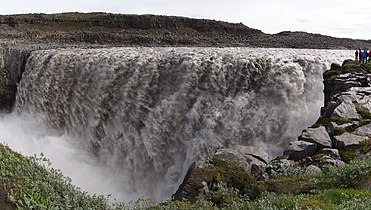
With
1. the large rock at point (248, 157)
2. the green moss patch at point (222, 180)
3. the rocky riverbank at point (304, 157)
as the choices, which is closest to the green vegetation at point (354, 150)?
the rocky riverbank at point (304, 157)

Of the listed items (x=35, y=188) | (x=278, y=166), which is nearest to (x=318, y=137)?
(x=278, y=166)

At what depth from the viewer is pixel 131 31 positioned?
6956 centimetres

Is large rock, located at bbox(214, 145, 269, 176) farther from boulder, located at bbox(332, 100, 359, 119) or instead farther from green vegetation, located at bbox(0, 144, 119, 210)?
green vegetation, located at bbox(0, 144, 119, 210)

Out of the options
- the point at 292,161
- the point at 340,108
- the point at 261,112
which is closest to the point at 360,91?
the point at 340,108

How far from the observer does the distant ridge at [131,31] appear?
61969 millimetres

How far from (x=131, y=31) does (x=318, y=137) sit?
2326 inches

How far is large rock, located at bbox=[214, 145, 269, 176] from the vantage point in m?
12.5

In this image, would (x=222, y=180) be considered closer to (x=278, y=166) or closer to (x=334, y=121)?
(x=278, y=166)

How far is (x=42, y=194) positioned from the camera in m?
6.15

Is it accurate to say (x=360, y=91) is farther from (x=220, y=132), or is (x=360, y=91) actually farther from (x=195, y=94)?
(x=195, y=94)

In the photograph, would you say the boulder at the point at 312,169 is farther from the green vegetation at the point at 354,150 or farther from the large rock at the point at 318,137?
the large rock at the point at 318,137

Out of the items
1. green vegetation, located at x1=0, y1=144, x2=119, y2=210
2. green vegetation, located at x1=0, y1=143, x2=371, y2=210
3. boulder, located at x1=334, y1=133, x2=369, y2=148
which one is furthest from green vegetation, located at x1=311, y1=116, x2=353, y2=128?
green vegetation, located at x1=0, y1=144, x2=119, y2=210

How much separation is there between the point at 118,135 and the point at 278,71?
9888 mm

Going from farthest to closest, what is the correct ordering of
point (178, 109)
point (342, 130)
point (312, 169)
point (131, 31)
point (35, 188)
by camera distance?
1. point (131, 31)
2. point (178, 109)
3. point (342, 130)
4. point (312, 169)
5. point (35, 188)
